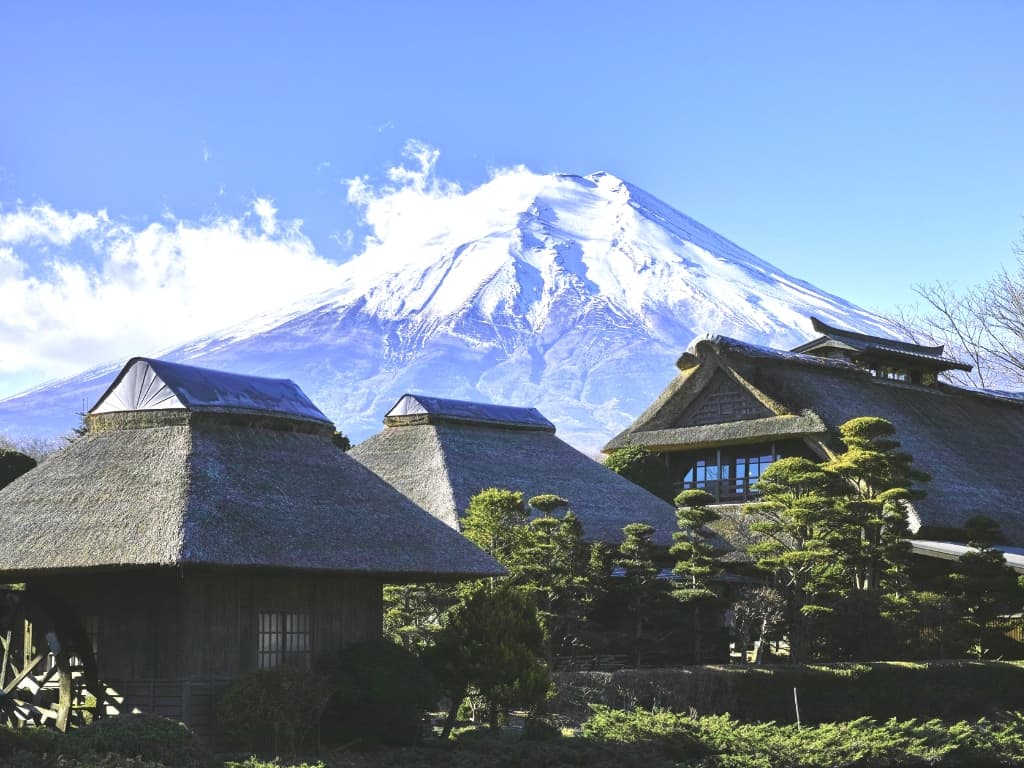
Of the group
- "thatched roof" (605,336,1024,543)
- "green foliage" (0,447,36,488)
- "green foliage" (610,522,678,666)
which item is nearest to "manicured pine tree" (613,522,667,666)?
"green foliage" (610,522,678,666)

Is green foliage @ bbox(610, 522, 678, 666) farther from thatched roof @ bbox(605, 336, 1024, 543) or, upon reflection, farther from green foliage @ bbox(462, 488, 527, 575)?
thatched roof @ bbox(605, 336, 1024, 543)

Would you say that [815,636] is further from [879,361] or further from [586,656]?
[879,361]

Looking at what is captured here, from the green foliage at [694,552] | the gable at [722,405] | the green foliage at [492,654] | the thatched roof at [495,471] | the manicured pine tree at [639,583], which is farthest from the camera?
the gable at [722,405]

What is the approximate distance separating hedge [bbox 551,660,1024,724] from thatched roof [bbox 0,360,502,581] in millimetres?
3490

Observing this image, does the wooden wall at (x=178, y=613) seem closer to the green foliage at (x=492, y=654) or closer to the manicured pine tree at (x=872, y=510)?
the green foliage at (x=492, y=654)

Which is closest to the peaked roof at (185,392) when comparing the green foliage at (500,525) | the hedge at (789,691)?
the green foliage at (500,525)

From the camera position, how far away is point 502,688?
74.8ft

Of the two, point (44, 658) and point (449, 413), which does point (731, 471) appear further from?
point (44, 658)

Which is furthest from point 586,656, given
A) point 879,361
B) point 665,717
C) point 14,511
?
point 879,361

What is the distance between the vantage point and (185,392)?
80.5 ft

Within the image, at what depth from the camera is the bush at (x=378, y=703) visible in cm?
2197

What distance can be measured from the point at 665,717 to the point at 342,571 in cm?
551

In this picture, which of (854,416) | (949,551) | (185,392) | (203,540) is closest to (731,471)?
(854,416)

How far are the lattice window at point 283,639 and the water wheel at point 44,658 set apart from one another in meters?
2.60
